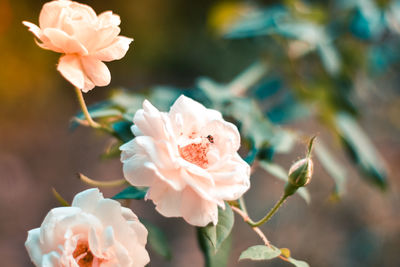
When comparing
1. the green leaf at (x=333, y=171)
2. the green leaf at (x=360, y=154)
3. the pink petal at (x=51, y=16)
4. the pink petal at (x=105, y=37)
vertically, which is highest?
the pink petal at (x=51, y=16)

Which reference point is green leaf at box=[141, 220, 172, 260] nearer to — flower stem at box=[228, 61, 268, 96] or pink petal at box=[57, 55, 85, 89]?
pink petal at box=[57, 55, 85, 89]

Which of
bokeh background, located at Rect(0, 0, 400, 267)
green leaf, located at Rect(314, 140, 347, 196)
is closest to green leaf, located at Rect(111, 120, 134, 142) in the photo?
green leaf, located at Rect(314, 140, 347, 196)

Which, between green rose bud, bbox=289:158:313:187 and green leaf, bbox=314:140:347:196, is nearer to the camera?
green rose bud, bbox=289:158:313:187

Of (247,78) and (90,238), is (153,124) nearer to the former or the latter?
(90,238)

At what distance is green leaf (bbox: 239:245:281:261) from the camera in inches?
12.6

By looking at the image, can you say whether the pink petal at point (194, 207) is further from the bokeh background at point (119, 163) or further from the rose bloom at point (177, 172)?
the bokeh background at point (119, 163)

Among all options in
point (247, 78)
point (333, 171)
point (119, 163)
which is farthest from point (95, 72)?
point (119, 163)

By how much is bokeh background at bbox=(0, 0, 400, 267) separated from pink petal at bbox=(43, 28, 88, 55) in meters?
0.64

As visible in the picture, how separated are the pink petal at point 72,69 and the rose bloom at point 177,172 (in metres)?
0.06

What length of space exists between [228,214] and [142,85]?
1442mm

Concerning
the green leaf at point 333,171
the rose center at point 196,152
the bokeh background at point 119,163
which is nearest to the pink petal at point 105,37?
the rose center at point 196,152

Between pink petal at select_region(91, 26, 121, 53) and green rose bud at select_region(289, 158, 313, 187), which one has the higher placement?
pink petal at select_region(91, 26, 121, 53)

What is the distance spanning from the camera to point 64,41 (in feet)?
1.07

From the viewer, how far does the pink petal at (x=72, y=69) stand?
32 cm
